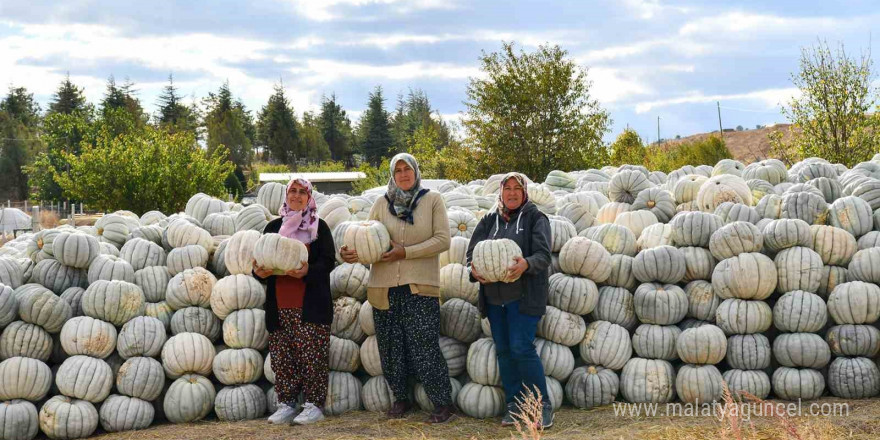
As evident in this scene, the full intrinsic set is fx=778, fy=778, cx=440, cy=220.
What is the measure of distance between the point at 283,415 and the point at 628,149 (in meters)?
24.3

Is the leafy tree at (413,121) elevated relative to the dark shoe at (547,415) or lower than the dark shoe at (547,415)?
elevated

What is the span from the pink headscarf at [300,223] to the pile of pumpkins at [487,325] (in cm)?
26

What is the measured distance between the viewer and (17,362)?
20.4 ft

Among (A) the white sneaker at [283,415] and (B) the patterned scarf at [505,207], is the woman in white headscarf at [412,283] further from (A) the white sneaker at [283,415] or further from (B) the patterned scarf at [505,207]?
(A) the white sneaker at [283,415]

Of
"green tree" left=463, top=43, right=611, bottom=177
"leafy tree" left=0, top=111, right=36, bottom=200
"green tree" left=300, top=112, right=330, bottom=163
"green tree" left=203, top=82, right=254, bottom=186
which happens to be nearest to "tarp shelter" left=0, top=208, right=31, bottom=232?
"green tree" left=463, top=43, right=611, bottom=177

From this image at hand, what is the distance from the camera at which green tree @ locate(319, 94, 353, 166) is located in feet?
218

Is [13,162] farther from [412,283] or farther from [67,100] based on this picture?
[412,283]

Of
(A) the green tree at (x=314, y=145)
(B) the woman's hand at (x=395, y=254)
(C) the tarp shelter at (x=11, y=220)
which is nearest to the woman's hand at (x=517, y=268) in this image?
(B) the woman's hand at (x=395, y=254)

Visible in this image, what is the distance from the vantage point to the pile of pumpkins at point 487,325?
20.2ft

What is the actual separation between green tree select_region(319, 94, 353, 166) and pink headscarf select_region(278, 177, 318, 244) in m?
60.1

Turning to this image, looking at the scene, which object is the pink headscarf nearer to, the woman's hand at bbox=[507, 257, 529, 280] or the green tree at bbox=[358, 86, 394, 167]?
the woman's hand at bbox=[507, 257, 529, 280]

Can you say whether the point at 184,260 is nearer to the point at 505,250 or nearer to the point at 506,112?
the point at 505,250

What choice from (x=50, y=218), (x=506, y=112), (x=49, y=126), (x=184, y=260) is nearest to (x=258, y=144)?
(x=49, y=126)

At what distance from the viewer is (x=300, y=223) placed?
6.13 m
